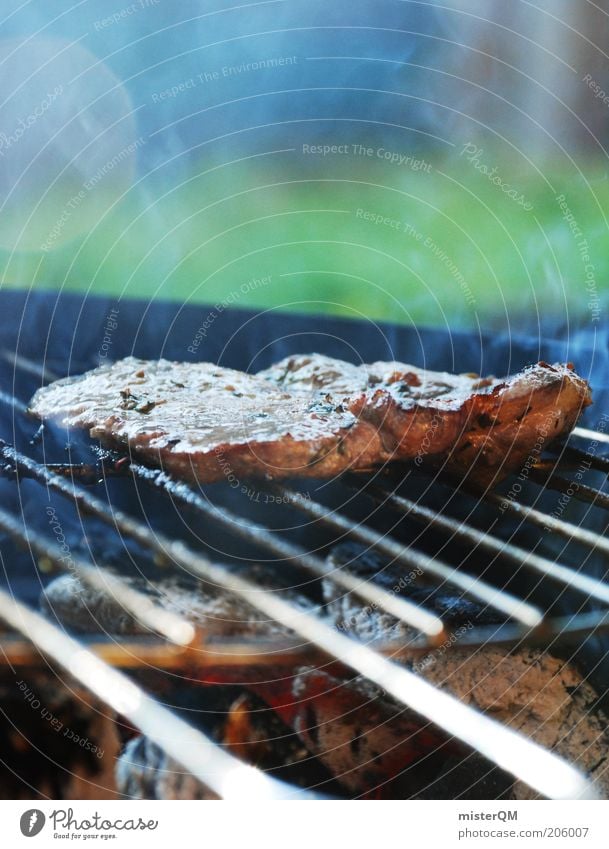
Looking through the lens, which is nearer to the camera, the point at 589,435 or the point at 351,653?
the point at 351,653

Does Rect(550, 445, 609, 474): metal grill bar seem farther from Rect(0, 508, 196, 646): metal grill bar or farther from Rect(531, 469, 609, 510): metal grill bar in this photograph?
Rect(0, 508, 196, 646): metal grill bar

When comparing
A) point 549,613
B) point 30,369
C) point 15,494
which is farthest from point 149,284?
point 549,613

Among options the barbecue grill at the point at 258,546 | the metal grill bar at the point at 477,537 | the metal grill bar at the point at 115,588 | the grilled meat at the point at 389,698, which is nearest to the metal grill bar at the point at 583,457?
the barbecue grill at the point at 258,546

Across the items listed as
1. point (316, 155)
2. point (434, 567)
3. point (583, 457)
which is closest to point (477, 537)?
point (434, 567)

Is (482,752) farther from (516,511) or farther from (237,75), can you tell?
(237,75)

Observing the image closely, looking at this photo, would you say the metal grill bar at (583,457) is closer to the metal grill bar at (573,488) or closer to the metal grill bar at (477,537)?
the metal grill bar at (573,488)

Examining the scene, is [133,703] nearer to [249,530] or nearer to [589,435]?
[249,530]
